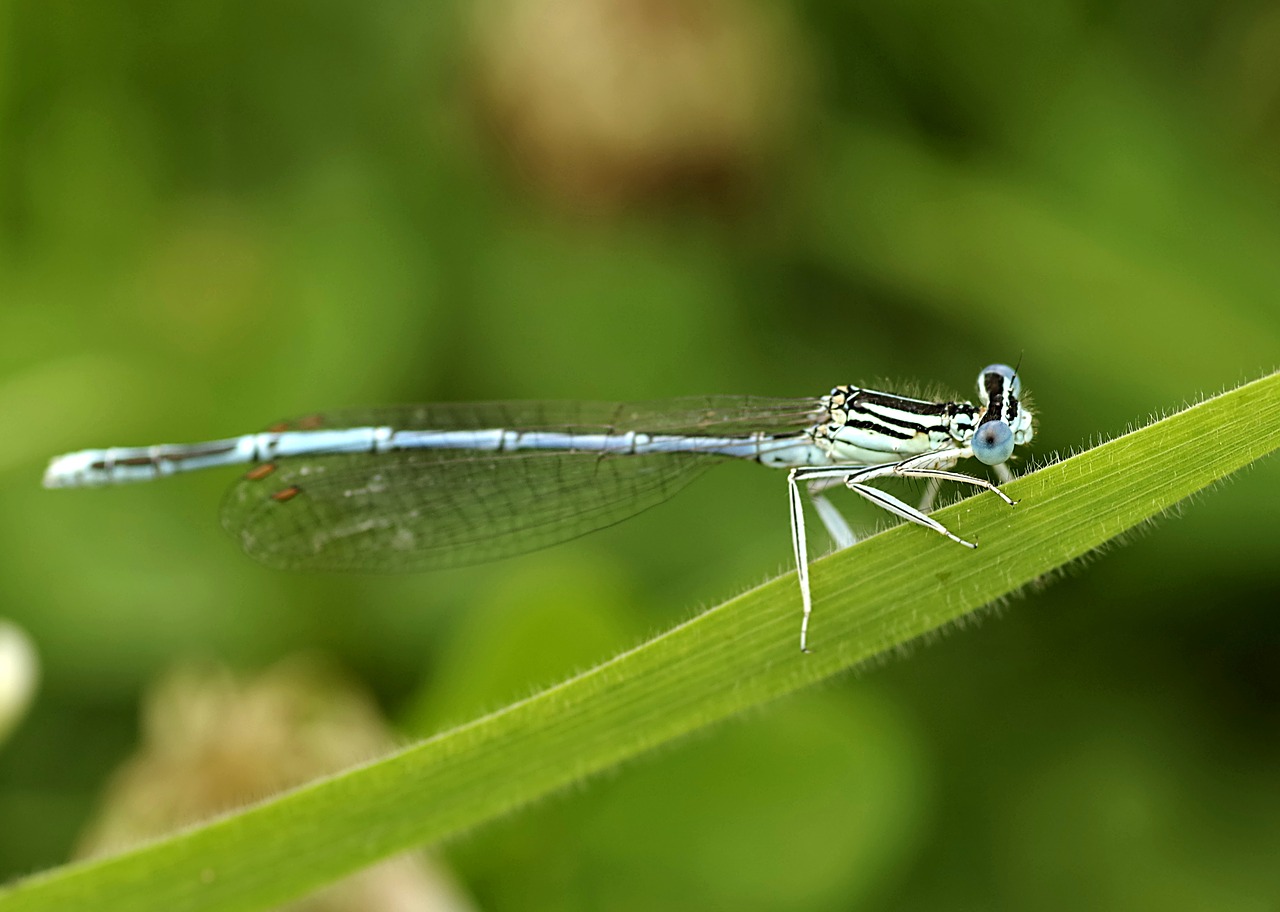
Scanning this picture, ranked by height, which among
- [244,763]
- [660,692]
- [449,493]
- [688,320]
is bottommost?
[244,763]

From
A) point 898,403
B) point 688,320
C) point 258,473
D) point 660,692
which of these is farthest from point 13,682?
point 688,320

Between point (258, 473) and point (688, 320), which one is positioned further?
point (688, 320)

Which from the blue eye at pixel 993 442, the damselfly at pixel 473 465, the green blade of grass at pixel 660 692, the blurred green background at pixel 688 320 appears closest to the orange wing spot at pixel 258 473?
the damselfly at pixel 473 465

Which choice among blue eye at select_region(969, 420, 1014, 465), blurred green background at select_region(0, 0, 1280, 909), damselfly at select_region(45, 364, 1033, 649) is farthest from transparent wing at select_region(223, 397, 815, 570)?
blue eye at select_region(969, 420, 1014, 465)

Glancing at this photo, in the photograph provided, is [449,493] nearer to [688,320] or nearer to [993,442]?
[688,320]

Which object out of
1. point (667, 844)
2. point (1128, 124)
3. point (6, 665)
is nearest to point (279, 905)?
point (6, 665)

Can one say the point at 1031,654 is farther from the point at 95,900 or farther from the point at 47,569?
the point at 47,569

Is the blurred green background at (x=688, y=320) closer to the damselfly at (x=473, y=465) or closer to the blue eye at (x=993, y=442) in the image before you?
the damselfly at (x=473, y=465)
